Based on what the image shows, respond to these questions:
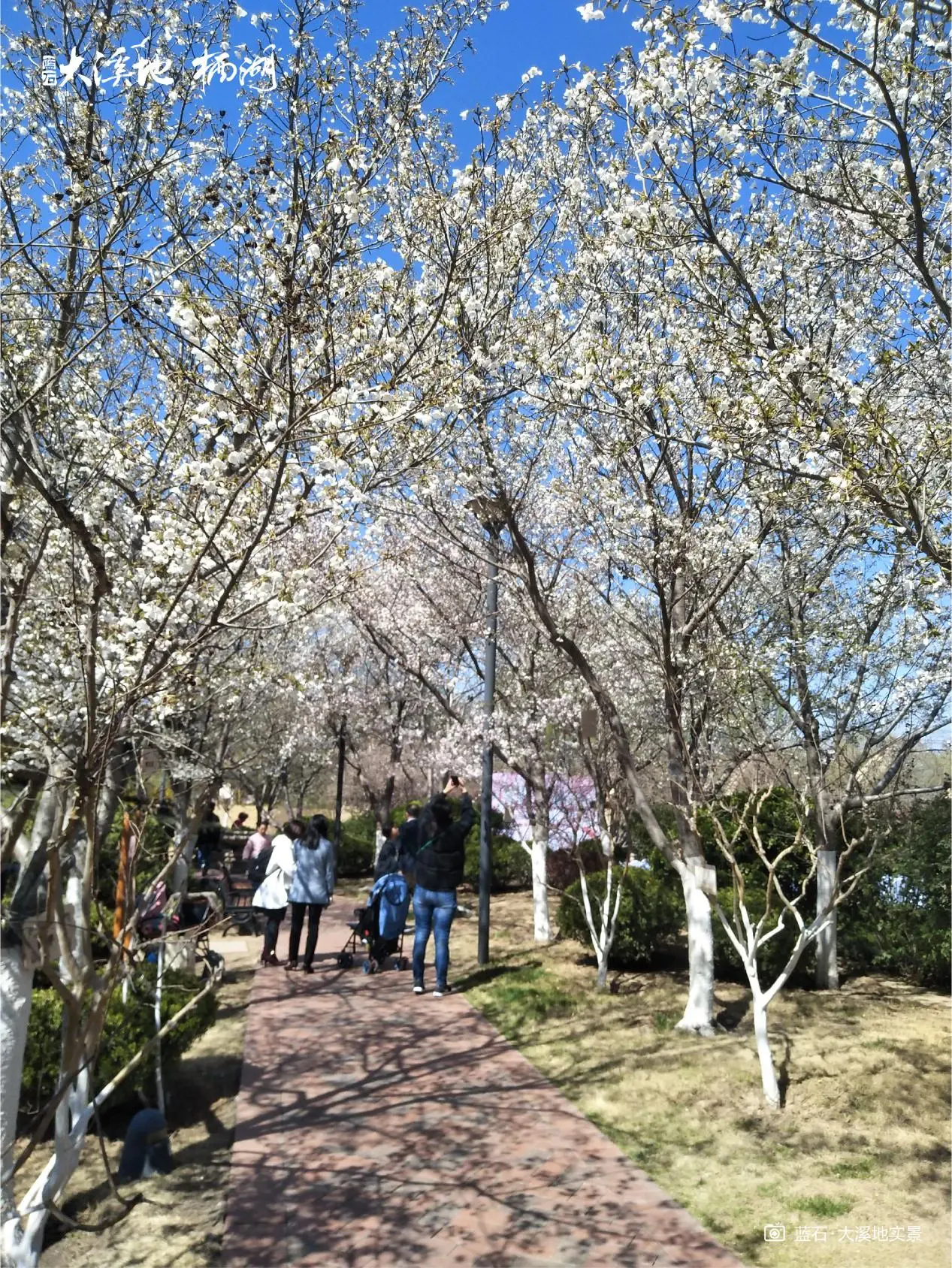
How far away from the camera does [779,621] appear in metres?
8.99

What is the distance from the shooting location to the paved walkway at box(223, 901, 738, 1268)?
13.4 feet

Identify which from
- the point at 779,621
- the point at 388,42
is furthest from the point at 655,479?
the point at 388,42

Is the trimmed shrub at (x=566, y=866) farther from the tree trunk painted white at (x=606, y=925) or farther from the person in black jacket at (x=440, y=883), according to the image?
the person in black jacket at (x=440, y=883)

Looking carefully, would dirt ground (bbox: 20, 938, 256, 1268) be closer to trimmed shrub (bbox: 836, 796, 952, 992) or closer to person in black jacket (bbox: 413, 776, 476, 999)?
person in black jacket (bbox: 413, 776, 476, 999)

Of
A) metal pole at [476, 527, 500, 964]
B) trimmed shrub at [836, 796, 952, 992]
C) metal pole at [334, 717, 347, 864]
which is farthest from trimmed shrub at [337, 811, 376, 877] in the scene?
trimmed shrub at [836, 796, 952, 992]

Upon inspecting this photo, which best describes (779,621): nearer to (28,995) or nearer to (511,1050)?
(511,1050)

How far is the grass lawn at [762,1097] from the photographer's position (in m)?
4.46

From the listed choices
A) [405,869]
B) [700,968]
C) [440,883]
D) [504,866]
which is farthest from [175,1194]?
[504,866]

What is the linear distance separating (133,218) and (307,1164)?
469 cm

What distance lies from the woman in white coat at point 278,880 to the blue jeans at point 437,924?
1.68 meters

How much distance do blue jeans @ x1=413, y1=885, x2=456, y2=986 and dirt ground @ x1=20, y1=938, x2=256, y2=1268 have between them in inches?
89.2

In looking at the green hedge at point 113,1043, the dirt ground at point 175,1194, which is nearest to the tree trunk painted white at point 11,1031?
the dirt ground at point 175,1194

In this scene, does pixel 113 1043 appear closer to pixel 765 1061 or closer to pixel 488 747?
pixel 765 1061

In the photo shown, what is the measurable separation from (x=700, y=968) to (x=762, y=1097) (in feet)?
5.04
